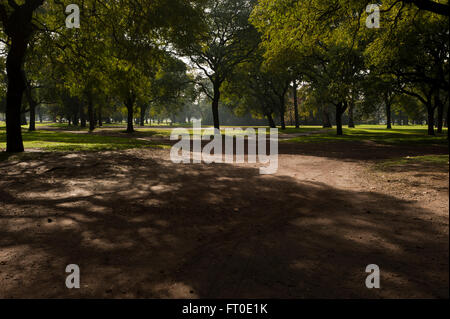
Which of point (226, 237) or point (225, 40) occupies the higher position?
point (225, 40)

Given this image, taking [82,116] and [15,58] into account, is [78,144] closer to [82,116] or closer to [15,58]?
[15,58]

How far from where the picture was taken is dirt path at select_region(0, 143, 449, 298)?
3.23 meters

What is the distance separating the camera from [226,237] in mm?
5031

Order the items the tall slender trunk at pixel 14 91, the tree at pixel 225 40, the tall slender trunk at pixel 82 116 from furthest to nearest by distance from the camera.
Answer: the tall slender trunk at pixel 82 116 < the tree at pixel 225 40 < the tall slender trunk at pixel 14 91

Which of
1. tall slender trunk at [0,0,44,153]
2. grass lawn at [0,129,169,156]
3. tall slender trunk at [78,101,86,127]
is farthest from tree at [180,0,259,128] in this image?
tall slender trunk at [78,101,86,127]

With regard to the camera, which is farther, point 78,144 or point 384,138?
point 384,138

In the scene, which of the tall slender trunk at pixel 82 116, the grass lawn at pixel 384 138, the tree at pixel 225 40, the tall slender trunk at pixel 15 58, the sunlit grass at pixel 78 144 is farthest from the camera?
the tall slender trunk at pixel 82 116

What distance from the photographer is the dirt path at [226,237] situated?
3.23 meters

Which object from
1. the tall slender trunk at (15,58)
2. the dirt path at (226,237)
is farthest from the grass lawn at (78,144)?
the dirt path at (226,237)

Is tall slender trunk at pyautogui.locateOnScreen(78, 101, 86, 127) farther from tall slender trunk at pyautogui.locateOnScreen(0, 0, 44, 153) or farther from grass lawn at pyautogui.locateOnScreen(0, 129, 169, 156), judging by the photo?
tall slender trunk at pyautogui.locateOnScreen(0, 0, 44, 153)

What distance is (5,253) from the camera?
4488 millimetres

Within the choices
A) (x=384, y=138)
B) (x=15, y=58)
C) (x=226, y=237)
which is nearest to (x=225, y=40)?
(x=384, y=138)

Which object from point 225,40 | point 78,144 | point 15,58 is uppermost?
point 225,40

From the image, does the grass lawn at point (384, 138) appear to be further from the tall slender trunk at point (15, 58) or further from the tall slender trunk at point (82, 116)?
the tall slender trunk at point (82, 116)
